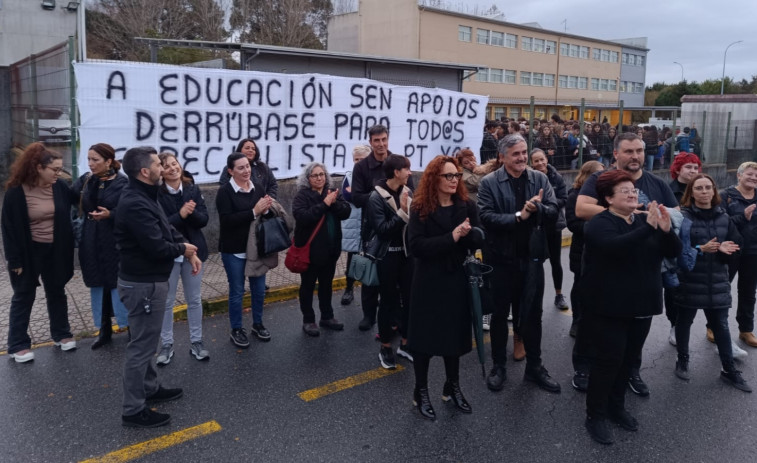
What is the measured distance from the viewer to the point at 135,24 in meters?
29.3

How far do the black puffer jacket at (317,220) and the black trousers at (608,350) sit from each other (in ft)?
8.28

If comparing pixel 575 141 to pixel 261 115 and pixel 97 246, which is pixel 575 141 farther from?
pixel 97 246

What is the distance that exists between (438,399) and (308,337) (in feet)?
5.59

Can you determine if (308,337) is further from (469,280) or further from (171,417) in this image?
(469,280)

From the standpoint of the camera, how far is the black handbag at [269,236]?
17.3ft

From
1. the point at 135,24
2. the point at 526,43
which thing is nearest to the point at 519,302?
the point at 135,24

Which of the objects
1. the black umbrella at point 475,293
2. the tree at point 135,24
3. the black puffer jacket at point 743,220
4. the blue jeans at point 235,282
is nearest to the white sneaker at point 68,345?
the blue jeans at point 235,282

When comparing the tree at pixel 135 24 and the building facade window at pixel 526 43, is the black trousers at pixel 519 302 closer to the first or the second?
the tree at pixel 135 24

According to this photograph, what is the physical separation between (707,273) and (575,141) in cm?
831

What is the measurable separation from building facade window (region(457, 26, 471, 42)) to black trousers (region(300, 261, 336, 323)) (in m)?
48.2

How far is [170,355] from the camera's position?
4.88 metres

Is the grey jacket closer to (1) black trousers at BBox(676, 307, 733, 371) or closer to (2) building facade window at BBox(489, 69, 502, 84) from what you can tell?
(1) black trousers at BBox(676, 307, 733, 371)

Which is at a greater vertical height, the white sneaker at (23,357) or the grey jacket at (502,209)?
the grey jacket at (502,209)

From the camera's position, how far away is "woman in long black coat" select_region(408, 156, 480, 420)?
3930 millimetres
